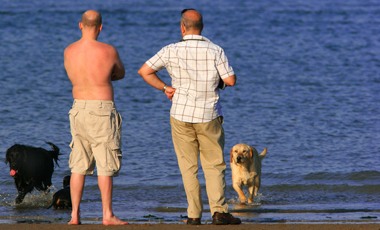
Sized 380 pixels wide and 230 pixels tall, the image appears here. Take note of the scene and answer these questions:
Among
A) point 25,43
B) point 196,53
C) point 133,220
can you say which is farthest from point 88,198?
point 25,43

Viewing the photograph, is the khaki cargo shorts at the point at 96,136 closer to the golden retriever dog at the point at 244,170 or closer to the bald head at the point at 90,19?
the bald head at the point at 90,19

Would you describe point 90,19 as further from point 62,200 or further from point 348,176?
point 348,176

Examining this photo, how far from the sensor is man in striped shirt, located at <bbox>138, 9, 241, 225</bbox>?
3.89 meters

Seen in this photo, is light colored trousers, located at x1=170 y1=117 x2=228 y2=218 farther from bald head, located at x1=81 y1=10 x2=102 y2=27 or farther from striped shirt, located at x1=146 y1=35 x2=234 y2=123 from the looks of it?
bald head, located at x1=81 y1=10 x2=102 y2=27

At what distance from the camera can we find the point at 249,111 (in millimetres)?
11484

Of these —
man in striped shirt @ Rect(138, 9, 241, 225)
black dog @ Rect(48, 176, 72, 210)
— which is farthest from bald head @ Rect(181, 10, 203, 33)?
black dog @ Rect(48, 176, 72, 210)

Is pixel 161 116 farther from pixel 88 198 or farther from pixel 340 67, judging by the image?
pixel 340 67

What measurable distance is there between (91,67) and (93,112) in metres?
0.37

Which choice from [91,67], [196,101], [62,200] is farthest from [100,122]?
[62,200]

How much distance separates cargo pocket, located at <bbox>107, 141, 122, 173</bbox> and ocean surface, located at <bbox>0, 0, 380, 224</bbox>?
43.7 inches

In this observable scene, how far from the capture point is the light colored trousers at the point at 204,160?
3984 mm

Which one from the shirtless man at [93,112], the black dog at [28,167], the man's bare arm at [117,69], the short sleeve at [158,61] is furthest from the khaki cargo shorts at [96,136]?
the black dog at [28,167]

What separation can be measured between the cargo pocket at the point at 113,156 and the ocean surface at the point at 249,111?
111 centimetres

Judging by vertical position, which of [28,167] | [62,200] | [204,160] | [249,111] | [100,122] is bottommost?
[249,111]
